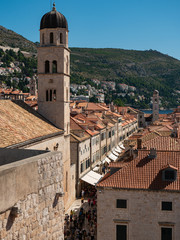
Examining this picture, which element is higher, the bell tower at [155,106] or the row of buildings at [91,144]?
the bell tower at [155,106]

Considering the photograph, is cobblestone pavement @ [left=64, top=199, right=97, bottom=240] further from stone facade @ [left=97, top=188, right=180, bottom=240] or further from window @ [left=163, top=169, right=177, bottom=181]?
window @ [left=163, top=169, right=177, bottom=181]

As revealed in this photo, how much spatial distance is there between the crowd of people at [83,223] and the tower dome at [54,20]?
59.2ft

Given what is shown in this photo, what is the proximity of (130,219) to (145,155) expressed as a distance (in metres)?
4.70

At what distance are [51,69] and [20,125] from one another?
9.73 meters

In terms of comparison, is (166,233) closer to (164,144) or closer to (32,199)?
(164,144)

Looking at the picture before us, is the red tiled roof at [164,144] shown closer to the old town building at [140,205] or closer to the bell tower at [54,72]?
the old town building at [140,205]

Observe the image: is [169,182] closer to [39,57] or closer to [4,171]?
[4,171]

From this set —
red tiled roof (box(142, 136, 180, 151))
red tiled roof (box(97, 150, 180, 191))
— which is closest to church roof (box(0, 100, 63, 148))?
red tiled roof (box(97, 150, 180, 191))

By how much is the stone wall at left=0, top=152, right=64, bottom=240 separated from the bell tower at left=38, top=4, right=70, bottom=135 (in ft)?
81.5

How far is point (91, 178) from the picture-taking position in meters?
40.7

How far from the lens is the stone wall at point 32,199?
581cm

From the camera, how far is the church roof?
21.2 metres

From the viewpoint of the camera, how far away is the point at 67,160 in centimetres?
3434

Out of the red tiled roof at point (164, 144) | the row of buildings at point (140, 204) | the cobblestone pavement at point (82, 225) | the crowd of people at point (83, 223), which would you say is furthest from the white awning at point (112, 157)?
the row of buildings at point (140, 204)
